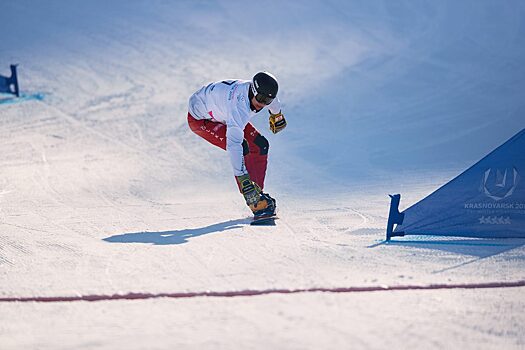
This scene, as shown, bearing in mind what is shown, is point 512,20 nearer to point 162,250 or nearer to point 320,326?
point 162,250

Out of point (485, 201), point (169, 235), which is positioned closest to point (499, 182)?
point (485, 201)

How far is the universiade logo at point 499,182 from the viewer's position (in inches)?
281

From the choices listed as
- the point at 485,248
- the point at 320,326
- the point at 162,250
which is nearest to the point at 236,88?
the point at 162,250

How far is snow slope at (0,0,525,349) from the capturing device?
5.59 m

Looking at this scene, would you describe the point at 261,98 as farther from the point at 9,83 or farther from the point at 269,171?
the point at 9,83

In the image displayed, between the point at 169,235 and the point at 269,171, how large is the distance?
295cm

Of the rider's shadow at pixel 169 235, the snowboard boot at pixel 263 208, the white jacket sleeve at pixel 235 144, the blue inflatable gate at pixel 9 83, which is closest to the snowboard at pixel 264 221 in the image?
the snowboard boot at pixel 263 208

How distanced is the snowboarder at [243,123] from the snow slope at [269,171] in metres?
0.37

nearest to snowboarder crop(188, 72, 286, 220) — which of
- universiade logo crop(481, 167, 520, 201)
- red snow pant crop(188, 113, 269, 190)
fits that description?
red snow pant crop(188, 113, 269, 190)

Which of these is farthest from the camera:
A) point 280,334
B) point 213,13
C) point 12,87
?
point 213,13

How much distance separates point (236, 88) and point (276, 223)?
4.27 ft

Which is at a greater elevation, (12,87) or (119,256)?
(12,87)

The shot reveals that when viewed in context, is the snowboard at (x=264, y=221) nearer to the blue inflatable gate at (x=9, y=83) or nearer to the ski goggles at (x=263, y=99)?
the ski goggles at (x=263, y=99)

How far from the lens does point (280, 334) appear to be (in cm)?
527
